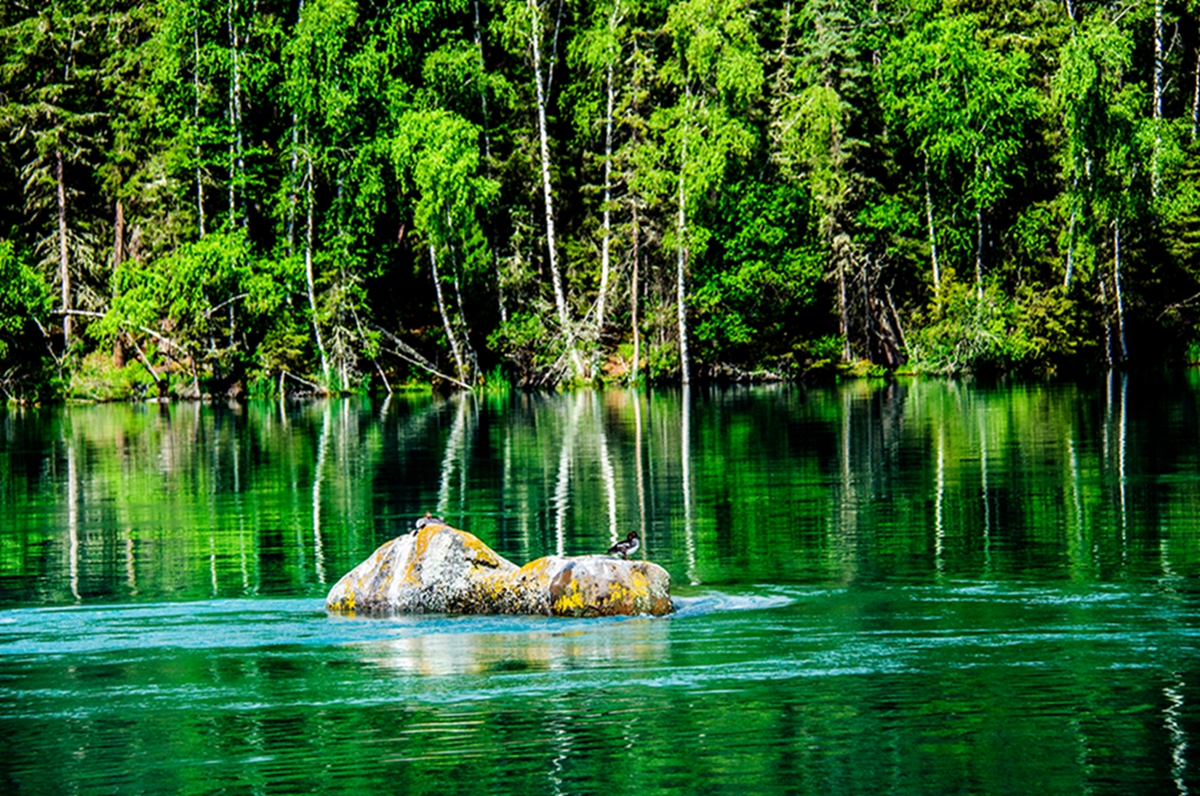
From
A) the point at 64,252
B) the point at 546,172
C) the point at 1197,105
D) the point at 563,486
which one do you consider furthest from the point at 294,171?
the point at 563,486

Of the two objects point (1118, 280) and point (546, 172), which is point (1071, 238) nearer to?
point (1118, 280)

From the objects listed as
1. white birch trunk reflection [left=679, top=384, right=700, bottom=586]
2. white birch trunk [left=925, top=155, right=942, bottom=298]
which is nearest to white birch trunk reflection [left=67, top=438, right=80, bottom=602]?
white birch trunk reflection [left=679, top=384, right=700, bottom=586]

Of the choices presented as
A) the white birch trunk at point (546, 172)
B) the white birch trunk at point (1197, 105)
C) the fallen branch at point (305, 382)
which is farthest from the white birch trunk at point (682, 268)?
the white birch trunk at point (1197, 105)

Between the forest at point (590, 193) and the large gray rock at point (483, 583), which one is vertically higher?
the forest at point (590, 193)

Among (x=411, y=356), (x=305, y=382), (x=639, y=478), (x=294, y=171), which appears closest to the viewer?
(x=639, y=478)

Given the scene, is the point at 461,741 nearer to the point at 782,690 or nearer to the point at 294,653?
the point at 782,690

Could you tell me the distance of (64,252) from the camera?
238ft

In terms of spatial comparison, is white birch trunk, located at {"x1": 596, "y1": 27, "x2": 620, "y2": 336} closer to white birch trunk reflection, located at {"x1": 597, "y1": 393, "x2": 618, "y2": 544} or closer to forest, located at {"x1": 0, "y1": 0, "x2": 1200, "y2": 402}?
forest, located at {"x1": 0, "y1": 0, "x2": 1200, "y2": 402}

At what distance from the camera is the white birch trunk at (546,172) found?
72.8 metres

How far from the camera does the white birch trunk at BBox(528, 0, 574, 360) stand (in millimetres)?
72812

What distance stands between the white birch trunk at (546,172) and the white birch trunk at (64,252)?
21612 millimetres

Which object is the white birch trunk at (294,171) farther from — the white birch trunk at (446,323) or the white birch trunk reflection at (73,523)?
the white birch trunk reflection at (73,523)

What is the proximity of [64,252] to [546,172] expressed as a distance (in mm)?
22084

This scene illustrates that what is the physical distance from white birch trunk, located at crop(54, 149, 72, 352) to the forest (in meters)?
0.25
